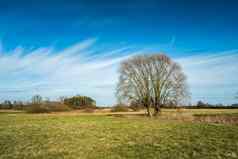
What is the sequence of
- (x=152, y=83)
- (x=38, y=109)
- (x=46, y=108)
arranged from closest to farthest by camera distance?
(x=152, y=83) → (x=38, y=109) → (x=46, y=108)

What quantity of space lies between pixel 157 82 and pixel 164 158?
1010 inches

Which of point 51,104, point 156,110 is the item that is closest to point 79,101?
point 51,104

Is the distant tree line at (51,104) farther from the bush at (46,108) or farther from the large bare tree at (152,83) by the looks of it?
the large bare tree at (152,83)

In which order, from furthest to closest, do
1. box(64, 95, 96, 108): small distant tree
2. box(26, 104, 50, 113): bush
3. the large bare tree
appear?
box(64, 95, 96, 108): small distant tree
box(26, 104, 50, 113): bush
the large bare tree

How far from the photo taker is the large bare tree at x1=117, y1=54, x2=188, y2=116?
3170cm

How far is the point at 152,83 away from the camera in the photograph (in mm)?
32531

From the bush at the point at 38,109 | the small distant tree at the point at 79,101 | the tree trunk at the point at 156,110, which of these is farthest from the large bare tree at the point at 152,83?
the small distant tree at the point at 79,101

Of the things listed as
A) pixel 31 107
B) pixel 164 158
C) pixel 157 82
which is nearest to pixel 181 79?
pixel 157 82

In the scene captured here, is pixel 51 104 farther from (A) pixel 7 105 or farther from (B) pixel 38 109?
(A) pixel 7 105

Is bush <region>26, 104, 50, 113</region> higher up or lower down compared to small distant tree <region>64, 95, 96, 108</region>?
lower down

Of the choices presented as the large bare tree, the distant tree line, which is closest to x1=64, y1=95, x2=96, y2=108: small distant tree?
the distant tree line

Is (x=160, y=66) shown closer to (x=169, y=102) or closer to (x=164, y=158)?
(x=169, y=102)

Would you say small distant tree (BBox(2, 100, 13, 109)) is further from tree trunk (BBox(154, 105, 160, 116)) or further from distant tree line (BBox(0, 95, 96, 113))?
tree trunk (BBox(154, 105, 160, 116))

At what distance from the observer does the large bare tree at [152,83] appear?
3170 centimetres
